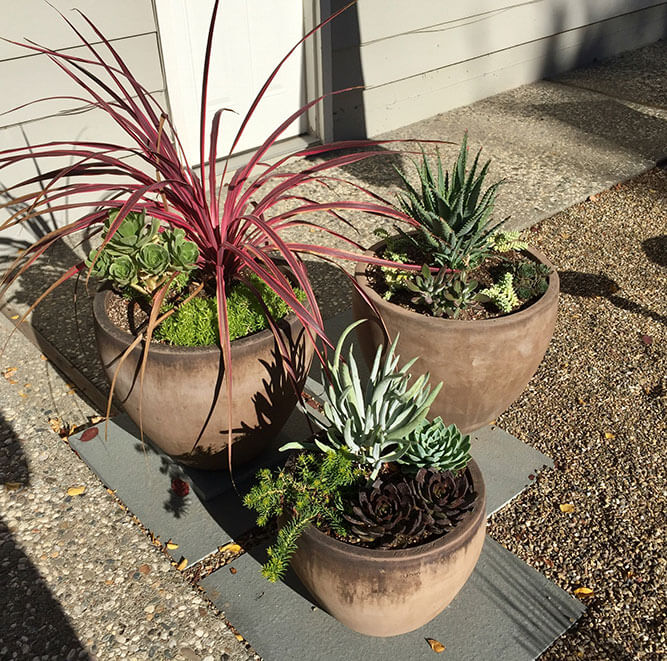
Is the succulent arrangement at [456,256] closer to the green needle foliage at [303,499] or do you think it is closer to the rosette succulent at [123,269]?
the green needle foliage at [303,499]

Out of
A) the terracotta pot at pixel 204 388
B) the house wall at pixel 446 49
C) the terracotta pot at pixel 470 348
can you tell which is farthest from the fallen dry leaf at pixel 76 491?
the house wall at pixel 446 49


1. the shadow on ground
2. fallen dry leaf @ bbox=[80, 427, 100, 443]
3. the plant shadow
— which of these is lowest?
the plant shadow

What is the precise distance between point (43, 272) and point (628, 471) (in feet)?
9.96

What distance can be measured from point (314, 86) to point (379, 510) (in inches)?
153

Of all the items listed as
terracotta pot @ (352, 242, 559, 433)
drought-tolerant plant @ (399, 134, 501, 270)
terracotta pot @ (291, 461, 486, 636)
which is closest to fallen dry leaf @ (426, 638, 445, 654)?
terracotta pot @ (291, 461, 486, 636)

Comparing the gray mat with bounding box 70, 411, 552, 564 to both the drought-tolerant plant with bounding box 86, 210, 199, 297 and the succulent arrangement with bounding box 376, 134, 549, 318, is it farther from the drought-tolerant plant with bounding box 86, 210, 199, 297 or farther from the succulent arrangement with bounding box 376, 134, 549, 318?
the drought-tolerant plant with bounding box 86, 210, 199, 297

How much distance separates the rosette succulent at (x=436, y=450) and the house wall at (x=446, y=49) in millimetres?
3706

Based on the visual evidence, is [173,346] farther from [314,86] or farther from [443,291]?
[314,86]

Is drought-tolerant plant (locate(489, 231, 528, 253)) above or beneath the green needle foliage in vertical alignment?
above

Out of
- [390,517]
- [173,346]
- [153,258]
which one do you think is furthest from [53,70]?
[390,517]

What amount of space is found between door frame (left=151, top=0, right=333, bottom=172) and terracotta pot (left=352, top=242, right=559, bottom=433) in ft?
8.54

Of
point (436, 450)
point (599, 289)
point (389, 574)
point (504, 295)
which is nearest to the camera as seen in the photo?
point (389, 574)

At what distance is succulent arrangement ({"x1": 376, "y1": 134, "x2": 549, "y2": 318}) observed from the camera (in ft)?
7.89

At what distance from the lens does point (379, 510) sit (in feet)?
5.91
